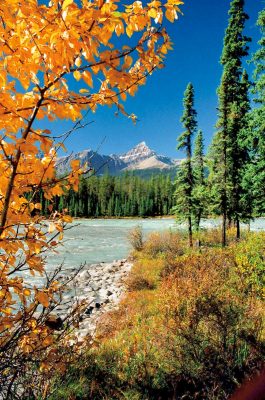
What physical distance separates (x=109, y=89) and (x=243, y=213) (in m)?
27.9

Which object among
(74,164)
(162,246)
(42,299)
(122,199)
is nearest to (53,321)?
(42,299)

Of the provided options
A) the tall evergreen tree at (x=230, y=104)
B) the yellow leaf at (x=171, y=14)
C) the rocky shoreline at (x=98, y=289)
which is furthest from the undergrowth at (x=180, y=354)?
the tall evergreen tree at (x=230, y=104)

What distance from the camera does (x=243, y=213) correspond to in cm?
2841

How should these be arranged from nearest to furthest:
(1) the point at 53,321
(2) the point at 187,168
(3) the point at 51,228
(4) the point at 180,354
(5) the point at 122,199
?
(3) the point at 51,228, (1) the point at 53,321, (4) the point at 180,354, (2) the point at 187,168, (5) the point at 122,199

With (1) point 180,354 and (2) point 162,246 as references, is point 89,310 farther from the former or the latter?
(2) point 162,246

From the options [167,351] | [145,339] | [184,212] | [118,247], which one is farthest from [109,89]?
[118,247]


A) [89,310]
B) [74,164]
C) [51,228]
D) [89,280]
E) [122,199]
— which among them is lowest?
[89,310]

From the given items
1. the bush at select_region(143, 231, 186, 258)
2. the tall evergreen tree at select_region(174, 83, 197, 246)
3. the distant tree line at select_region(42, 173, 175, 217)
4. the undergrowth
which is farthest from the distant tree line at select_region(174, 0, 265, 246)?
the distant tree line at select_region(42, 173, 175, 217)

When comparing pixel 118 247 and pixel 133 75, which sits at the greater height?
pixel 133 75

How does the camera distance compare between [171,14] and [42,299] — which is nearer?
[171,14]

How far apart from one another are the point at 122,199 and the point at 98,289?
311 feet

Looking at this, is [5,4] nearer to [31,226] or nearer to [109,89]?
[109,89]

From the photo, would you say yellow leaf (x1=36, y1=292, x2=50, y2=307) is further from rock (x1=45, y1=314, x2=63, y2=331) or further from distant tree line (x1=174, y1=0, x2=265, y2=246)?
distant tree line (x1=174, y1=0, x2=265, y2=246)

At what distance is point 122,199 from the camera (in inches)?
4395
